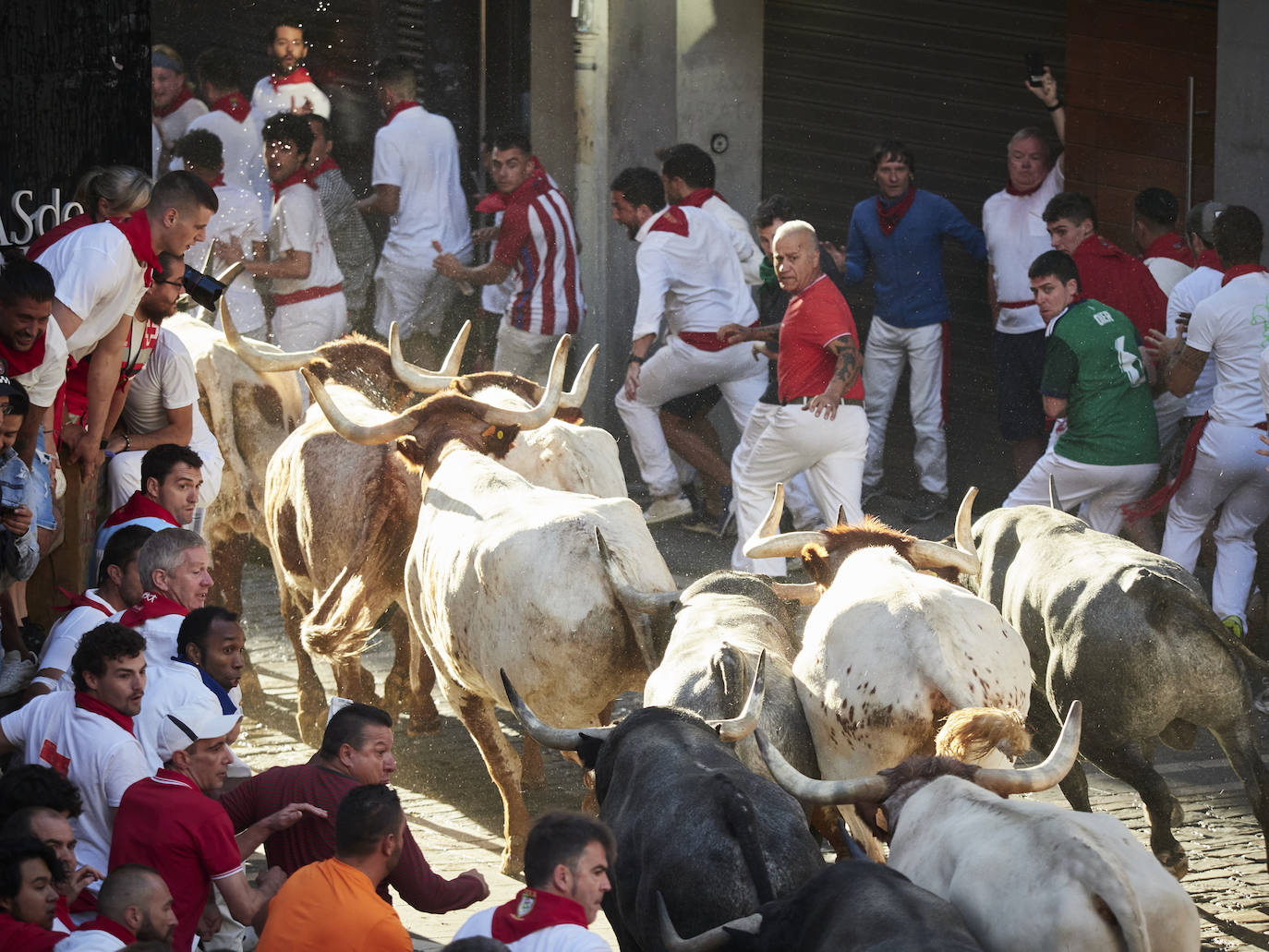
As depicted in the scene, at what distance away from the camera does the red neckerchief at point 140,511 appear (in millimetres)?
6199

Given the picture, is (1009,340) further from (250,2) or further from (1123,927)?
(1123,927)

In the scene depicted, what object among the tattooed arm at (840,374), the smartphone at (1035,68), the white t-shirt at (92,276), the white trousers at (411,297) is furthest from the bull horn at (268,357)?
the smartphone at (1035,68)

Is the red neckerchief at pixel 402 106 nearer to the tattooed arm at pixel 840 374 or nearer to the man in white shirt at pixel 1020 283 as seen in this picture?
the man in white shirt at pixel 1020 283

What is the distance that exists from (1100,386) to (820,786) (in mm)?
4953

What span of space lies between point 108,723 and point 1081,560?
409cm

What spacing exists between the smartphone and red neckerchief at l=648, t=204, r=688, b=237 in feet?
9.33

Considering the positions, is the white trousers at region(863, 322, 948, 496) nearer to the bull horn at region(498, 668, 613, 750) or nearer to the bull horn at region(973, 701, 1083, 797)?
the bull horn at region(498, 668, 613, 750)

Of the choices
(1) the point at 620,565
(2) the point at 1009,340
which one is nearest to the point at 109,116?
(1) the point at 620,565

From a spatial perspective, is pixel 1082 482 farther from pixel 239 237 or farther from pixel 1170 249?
pixel 239 237

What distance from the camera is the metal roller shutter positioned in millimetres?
12914

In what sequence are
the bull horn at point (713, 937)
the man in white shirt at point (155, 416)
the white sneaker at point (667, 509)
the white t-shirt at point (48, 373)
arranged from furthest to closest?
the white sneaker at point (667, 509) → the man in white shirt at point (155, 416) → the white t-shirt at point (48, 373) → the bull horn at point (713, 937)

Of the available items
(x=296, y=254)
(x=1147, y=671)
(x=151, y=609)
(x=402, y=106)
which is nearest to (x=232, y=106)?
(x=402, y=106)

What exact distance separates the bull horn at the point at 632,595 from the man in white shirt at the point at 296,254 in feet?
18.3

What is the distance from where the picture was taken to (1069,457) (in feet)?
31.0
